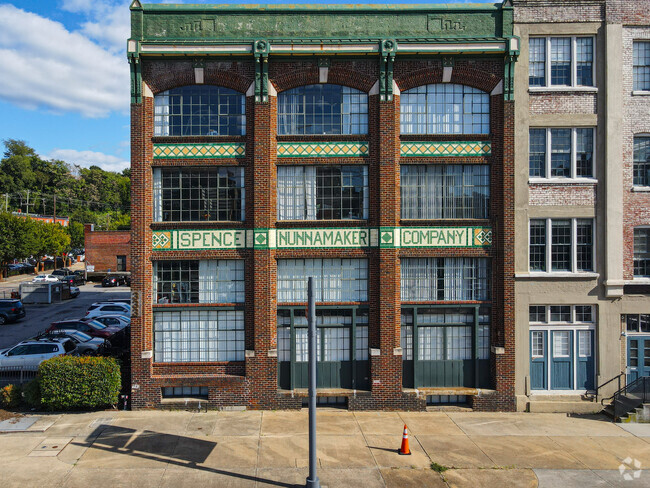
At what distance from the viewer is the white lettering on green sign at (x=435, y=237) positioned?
16938 millimetres

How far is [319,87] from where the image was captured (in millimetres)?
17047

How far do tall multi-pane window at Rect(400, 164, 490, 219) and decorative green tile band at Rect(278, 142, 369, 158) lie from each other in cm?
177

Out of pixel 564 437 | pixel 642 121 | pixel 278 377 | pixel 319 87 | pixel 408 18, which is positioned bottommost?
pixel 564 437

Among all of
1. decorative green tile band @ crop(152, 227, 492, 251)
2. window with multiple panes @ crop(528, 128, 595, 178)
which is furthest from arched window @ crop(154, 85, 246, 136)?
window with multiple panes @ crop(528, 128, 595, 178)

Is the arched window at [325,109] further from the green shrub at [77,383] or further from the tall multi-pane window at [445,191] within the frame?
the green shrub at [77,383]

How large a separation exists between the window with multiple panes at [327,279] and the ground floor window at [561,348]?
6.23 meters

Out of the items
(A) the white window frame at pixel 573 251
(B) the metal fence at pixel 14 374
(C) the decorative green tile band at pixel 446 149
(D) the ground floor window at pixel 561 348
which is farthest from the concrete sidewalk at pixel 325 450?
(C) the decorative green tile band at pixel 446 149

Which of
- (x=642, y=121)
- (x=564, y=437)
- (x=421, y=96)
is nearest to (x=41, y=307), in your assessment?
(x=421, y=96)

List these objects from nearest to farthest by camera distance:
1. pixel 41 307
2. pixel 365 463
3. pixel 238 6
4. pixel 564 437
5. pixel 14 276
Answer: pixel 365 463, pixel 564 437, pixel 238 6, pixel 41 307, pixel 14 276

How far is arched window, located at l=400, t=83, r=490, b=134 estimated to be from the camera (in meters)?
17.1

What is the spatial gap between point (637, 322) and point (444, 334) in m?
6.96

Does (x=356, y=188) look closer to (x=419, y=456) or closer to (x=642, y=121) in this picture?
(x=419, y=456)

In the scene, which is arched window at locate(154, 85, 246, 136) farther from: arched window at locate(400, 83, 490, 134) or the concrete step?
the concrete step

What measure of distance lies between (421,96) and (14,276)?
6639cm
